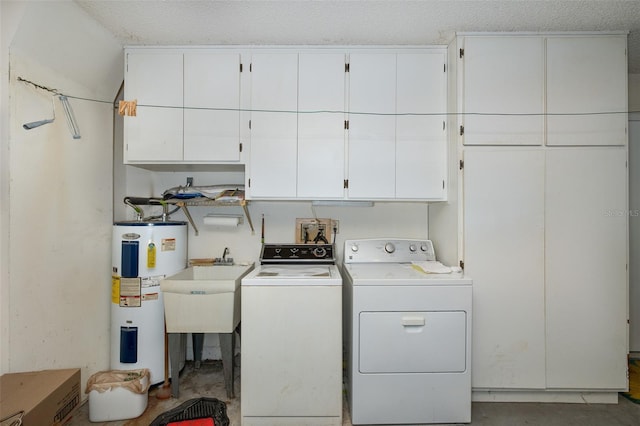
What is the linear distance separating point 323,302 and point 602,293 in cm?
180

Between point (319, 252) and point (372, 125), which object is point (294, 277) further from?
point (372, 125)

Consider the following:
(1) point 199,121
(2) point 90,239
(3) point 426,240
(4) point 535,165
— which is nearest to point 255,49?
(1) point 199,121

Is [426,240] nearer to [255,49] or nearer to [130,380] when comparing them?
[255,49]

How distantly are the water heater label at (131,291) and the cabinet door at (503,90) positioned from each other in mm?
2419

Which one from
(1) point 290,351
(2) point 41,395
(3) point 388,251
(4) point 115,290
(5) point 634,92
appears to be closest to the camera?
(2) point 41,395

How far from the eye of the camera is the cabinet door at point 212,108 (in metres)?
2.03

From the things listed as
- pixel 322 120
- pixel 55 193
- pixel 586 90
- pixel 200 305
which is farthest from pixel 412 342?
pixel 55 193

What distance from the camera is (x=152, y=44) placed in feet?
6.66

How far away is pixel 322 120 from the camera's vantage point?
2.03 m

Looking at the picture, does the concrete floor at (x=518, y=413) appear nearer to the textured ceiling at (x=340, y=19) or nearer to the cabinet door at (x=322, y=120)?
the cabinet door at (x=322, y=120)

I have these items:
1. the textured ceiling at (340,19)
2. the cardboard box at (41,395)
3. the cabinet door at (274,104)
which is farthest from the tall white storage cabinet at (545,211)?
the cardboard box at (41,395)

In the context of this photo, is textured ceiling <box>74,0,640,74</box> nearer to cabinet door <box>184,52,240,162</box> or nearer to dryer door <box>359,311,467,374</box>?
cabinet door <box>184,52,240,162</box>

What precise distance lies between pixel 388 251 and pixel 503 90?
133 centimetres

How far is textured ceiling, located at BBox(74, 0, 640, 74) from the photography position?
5.40 ft
